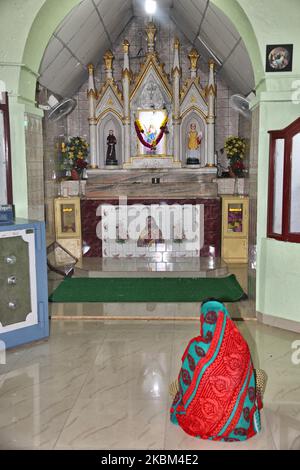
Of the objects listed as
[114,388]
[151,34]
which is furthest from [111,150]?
[114,388]

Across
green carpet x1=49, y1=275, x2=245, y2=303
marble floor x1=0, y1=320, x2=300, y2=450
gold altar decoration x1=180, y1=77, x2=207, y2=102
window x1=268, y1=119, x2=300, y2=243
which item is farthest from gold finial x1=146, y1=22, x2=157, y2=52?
marble floor x1=0, y1=320, x2=300, y2=450

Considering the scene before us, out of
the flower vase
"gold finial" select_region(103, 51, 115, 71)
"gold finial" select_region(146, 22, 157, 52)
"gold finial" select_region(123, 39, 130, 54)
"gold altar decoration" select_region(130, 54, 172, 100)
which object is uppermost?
"gold finial" select_region(146, 22, 157, 52)

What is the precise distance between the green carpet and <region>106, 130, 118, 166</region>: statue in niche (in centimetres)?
292

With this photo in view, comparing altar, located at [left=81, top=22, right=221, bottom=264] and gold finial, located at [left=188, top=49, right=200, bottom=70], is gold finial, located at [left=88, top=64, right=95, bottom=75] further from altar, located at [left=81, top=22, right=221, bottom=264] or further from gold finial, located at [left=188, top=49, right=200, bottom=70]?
gold finial, located at [left=188, top=49, right=200, bottom=70]

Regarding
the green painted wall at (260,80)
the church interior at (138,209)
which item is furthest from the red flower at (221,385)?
the green painted wall at (260,80)

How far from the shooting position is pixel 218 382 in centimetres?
283

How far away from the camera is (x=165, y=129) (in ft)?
30.0

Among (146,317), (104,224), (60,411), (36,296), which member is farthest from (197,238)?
(60,411)

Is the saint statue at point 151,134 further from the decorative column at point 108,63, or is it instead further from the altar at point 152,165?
the decorative column at point 108,63

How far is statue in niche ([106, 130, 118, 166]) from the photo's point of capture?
363 inches

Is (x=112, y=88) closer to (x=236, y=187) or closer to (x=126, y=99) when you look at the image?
(x=126, y=99)

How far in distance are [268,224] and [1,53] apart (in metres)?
3.19

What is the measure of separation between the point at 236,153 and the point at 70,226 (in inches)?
123
